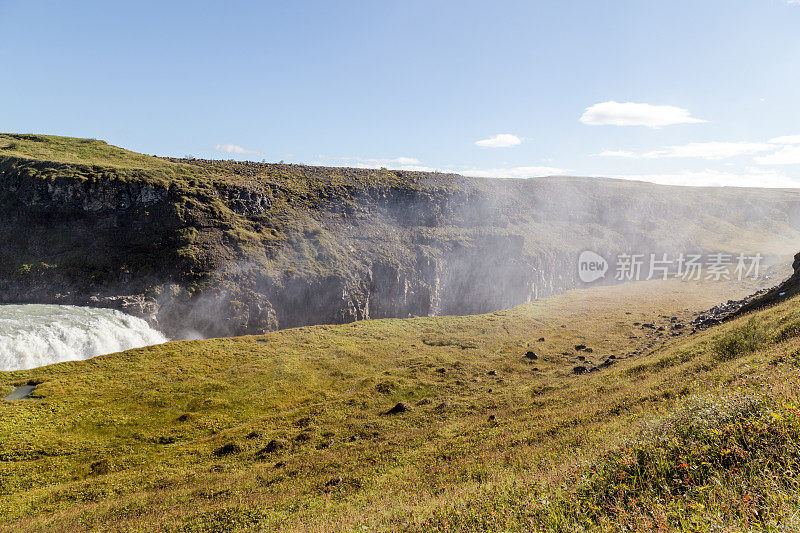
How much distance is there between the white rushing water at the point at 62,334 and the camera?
1674 inches

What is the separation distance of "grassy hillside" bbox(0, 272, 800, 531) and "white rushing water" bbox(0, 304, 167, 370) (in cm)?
347

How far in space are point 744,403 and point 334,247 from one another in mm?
83575

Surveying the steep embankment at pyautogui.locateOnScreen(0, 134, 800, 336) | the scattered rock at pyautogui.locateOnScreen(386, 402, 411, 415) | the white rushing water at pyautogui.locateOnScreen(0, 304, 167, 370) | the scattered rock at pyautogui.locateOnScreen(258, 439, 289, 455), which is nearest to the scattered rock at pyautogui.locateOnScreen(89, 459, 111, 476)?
the scattered rock at pyautogui.locateOnScreen(258, 439, 289, 455)

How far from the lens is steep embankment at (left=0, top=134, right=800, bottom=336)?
61.2 metres

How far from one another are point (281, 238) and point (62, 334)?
143ft

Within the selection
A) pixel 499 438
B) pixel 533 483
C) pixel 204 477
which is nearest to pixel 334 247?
pixel 204 477

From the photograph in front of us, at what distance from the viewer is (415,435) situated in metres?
26.1

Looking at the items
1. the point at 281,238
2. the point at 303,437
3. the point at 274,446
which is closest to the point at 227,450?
the point at 274,446

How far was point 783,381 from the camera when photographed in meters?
10.8

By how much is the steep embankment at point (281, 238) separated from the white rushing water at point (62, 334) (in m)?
3.37

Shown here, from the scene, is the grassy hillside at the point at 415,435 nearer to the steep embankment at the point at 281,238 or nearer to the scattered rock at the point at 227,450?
the scattered rock at the point at 227,450

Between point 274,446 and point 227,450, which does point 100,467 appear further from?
point 274,446

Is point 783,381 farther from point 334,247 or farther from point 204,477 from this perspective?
point 334,247

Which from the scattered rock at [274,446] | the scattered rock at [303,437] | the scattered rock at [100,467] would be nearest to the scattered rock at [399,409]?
the scattered rock at [303,437]
